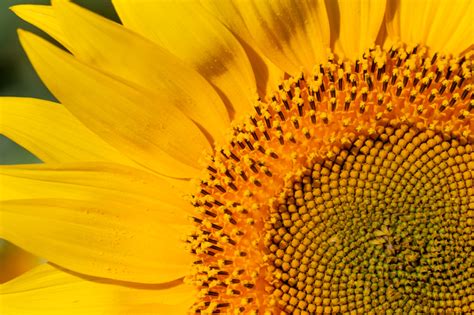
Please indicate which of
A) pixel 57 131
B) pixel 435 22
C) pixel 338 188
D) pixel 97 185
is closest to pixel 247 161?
pixel 338 188

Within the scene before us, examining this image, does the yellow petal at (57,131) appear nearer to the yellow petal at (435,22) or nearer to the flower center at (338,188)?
the flower center at (338,188)

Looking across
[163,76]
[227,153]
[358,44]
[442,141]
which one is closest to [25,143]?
[163,76]

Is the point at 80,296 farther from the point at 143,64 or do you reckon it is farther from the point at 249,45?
the point at 249,45

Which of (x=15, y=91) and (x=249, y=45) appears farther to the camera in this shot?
(x=15, y=91)

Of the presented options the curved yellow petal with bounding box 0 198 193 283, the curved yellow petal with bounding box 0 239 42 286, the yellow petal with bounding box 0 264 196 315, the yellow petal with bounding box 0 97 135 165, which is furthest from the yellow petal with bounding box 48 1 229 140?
the curved yellow petal with bounding box 0 239 42 286

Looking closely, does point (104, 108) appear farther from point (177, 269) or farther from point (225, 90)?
point (177, 269)
